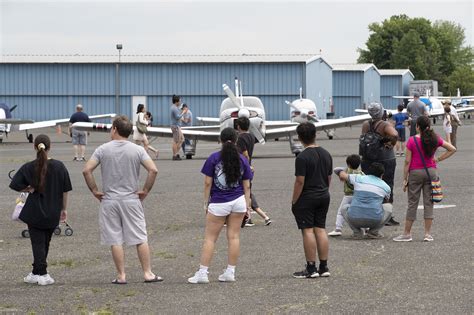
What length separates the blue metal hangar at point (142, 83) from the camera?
77.1 meters

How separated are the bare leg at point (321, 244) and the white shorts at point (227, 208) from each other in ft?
2.61

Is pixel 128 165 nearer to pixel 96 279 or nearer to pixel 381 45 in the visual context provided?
pixel 96 279

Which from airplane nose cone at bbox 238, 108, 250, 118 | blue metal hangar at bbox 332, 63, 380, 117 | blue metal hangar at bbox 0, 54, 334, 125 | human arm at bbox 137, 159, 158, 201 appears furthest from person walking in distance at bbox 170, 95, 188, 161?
blue metal hangar at bbox 332, 63, 380, 117

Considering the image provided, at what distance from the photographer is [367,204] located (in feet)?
41.1

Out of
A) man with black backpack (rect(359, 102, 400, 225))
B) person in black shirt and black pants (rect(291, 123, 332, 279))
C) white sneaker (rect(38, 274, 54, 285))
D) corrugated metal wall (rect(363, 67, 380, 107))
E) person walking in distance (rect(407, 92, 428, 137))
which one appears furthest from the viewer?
corrugated metal wall (rect(363, 67, 380, 107))

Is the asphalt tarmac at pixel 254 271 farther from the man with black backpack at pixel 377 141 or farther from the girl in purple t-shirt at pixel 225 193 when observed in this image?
the man with black backpack at pixel 377 141

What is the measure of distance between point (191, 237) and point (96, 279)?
3.14 metres

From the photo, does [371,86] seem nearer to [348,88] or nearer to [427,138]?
[348,88]

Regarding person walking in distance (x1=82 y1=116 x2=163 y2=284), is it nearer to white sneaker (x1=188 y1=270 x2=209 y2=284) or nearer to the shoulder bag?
white sneaker (x1=188 y1=270 x2=209 y2=284)

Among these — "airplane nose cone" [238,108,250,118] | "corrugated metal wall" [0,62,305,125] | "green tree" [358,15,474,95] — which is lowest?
"airplane nose cone" [238,108,250,118]

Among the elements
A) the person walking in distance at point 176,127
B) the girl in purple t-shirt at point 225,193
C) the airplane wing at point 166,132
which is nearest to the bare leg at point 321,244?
the girl in purple t-shirt at point 225,193

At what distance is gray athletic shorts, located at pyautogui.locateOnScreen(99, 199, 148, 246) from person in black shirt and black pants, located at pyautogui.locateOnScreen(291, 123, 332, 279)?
1628mm

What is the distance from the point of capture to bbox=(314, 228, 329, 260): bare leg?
32.6ft

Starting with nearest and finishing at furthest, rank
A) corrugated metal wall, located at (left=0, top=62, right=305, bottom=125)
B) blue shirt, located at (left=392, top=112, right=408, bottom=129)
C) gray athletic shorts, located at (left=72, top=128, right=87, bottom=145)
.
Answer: gray athletic shorts, located at (left=72, top=128, right=87, bottom=145)
blue shirt, located at (left=392, top=112, right=408, bottom=129)
corrugated metal wall, located at (left=0, top=62, right=305, bottom=125)
